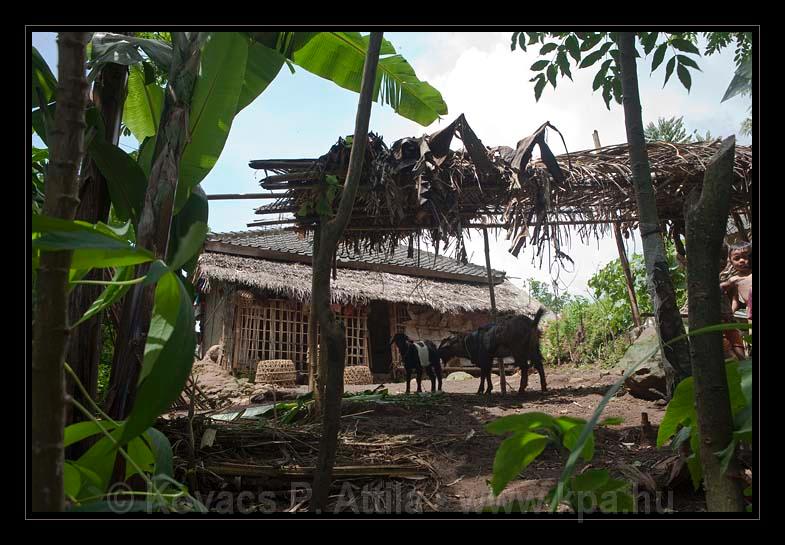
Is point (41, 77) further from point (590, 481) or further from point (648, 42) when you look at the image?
point (648, 42)

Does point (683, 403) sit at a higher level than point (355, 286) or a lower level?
lower

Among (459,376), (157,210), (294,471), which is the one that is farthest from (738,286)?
(459,376)

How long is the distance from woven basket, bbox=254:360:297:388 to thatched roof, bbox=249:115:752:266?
19.0 ft

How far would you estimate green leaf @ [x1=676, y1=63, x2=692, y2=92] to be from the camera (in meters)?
2.74

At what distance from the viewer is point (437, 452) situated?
425cm

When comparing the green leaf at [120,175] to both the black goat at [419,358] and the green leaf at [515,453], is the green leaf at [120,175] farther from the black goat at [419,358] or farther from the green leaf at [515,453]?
the black goat at [419,358]

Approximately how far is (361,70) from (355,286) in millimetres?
8922

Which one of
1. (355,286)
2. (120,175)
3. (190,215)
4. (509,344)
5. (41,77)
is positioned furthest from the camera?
(355,286)

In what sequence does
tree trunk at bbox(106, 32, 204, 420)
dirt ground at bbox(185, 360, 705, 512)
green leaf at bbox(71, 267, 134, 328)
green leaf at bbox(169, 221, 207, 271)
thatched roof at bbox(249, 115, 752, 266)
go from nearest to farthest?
green leaf at bbox(169, 221, 207, 271)
green leaf at bbox(71, 267, 134, 328)
tree trunk at bbox(106, 32, 204, 420)
dirt ground at bbox(185, 360, 705, 512)
thatched roof at bbox(249, 115, 752, 266)

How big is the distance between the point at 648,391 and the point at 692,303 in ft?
20.0

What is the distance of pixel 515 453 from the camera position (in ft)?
3.76

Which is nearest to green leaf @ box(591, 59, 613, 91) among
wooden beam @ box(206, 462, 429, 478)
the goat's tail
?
wooden beam @ box(206, 462, 429, 478)

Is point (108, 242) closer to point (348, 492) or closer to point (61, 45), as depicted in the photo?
point (61, 45)

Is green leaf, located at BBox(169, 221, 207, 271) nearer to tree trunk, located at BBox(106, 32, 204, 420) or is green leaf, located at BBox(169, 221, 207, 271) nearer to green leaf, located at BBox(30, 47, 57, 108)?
tree trunk, located at BBox(106, 32, 204, 420)
